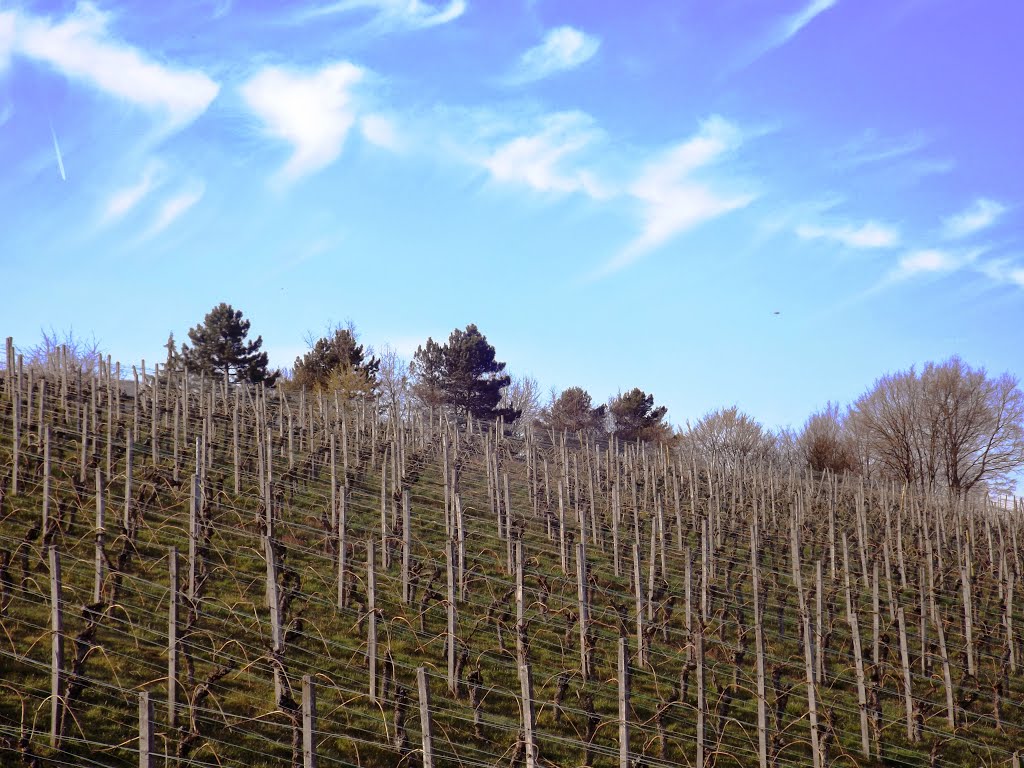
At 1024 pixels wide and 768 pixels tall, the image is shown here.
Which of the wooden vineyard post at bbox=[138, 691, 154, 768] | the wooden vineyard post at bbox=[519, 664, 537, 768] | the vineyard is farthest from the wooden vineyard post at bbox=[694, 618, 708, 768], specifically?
the wooden vineyard post at bbox=[138, 691, 154, 768]

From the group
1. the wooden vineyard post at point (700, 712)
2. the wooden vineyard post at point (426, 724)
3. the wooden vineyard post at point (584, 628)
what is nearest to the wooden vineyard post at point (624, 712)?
the wooden vineyard post at point (700, 712)

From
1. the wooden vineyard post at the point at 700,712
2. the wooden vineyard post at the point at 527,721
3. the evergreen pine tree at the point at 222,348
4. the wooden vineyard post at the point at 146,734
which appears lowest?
the wooden vineyard post at the point at 700,712

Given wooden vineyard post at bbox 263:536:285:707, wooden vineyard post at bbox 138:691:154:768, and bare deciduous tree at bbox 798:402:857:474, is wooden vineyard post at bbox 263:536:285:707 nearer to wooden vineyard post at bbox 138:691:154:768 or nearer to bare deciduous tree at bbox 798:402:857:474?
wooden vineyard post at bbox 138:691:154:768

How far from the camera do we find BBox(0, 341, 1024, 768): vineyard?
6980 millimetres

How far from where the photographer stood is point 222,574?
10000mm

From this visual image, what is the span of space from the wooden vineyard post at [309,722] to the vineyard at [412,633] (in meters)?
0.01

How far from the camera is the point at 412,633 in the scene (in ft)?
30.9

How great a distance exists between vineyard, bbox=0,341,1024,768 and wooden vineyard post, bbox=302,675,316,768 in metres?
0.01

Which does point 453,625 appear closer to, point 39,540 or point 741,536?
point 39,540

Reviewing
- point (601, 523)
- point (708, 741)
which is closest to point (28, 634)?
point (708, 741)

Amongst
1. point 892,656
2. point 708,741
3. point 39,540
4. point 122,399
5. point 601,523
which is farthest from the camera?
point 122,399

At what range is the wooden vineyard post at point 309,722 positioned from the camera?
18.5ft

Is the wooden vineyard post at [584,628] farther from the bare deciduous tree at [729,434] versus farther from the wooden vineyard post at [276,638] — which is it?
the bare deciduous tree at [729,434]

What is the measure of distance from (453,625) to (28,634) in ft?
12.6
